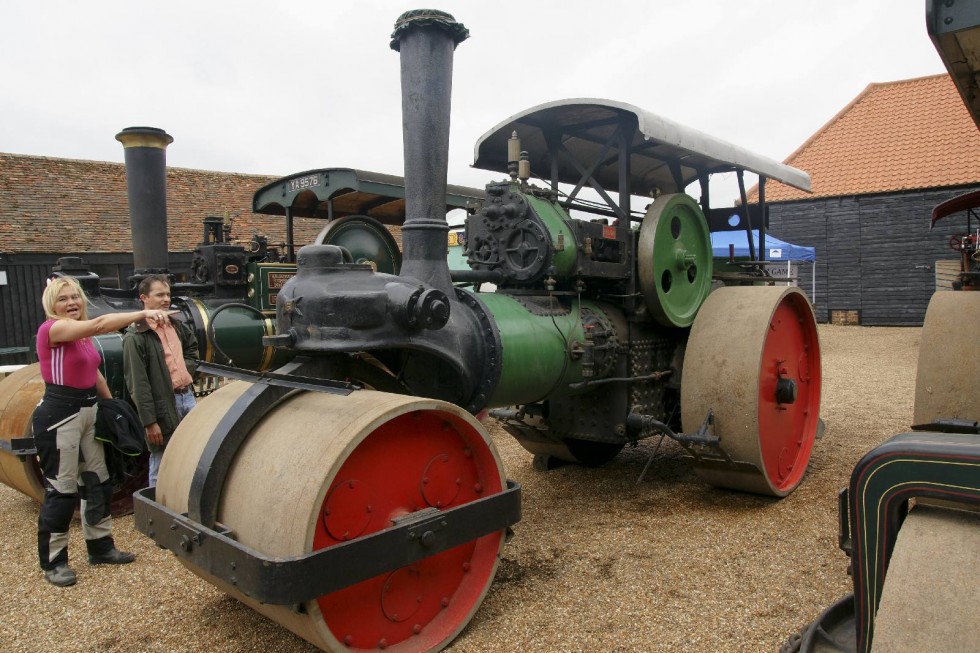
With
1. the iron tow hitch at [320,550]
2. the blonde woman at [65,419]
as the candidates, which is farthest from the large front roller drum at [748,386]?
the blonde woman at [65,419]

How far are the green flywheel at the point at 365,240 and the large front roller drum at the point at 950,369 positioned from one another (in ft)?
13.6

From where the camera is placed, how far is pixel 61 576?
323cm

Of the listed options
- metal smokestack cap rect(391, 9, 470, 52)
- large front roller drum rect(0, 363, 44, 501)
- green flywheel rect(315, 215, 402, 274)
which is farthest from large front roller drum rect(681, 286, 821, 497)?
large front roller drum rect(0, 363, 44, 501)

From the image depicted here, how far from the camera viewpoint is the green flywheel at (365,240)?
239 inches

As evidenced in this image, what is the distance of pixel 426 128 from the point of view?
284 centimetres

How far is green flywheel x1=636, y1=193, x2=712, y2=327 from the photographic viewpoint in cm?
393

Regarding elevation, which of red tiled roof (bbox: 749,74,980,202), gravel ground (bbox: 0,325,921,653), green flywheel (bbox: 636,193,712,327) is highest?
red tiled roof (bbox: 749,74,980,202)

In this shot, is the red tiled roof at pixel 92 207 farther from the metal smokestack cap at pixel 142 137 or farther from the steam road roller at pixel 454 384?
the steam road roller at pixel 454 384

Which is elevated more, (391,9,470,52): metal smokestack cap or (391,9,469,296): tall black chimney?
(391,9,470,52): metal smokestack cap

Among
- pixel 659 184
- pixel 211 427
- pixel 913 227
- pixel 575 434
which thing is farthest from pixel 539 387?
pixel 913 227

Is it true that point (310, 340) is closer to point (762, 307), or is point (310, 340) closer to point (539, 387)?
point (539, 387)

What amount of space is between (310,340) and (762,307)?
254 centimetres

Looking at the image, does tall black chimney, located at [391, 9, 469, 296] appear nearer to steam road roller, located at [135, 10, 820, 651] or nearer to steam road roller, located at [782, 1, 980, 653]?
steam road roller, located at [135, 10, 820, 651]

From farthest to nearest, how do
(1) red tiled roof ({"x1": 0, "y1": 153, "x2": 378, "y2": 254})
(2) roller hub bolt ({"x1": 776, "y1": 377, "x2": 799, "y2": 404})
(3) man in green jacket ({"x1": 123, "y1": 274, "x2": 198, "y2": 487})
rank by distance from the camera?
1. (1) red tiled roof ({"x1": 0, "y1": 153, "x2": 378, "y2": 254})
2. (2) roller hub bolt ({"x1": 776, "y1": 377, "x2": 799, "y2": 404})
3. (3) man in green jacket ({"x1": 123, "y1": 274, "x2": 198, "y2": 487})
